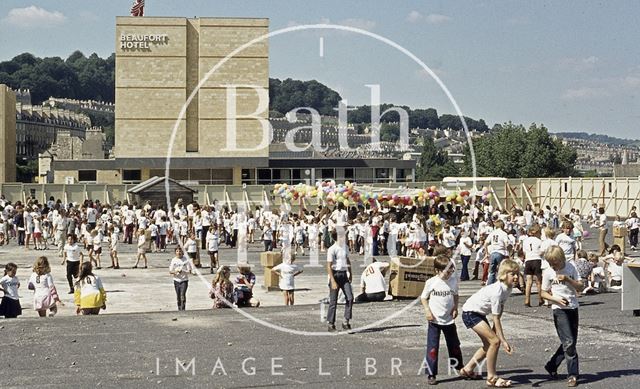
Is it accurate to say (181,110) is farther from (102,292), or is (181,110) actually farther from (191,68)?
(102,292)

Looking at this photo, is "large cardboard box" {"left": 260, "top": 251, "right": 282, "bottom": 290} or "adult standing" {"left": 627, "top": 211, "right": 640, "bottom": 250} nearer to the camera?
"large cardboard box" {"left": 260, "top": 251, "right": 282, "bottom": 290}

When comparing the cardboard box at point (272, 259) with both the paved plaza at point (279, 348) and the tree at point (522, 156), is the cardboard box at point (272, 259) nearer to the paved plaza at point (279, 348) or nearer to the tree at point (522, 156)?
the paved plaza at point (279, 348)

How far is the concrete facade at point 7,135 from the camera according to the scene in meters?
73.7

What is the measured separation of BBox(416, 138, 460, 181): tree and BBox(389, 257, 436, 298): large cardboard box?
317 feet

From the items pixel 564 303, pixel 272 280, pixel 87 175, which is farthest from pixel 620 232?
pixel 87 175

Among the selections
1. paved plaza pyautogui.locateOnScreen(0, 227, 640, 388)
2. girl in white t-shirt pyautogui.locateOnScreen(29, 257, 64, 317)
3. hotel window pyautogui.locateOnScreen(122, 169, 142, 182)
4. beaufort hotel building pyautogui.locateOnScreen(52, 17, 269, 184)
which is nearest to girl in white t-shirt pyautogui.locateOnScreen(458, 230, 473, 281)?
paved plaza pyautogui.locateOnScreen(0, 227, 640, 388)

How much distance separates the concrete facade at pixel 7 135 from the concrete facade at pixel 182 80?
11702 mm

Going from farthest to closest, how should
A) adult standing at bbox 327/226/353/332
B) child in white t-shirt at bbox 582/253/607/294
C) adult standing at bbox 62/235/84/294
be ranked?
adult standing at bbox 62/235/84/294
child in white t-shirt at bbox 582/253/607/294
adult standing at bbox 327/226/353/332

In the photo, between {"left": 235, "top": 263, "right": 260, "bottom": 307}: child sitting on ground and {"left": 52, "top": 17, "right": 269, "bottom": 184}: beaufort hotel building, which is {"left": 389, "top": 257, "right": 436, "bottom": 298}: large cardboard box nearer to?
{"left": 235, "top": 263, "right": 260, "bottom": 307}: child sitting on ground

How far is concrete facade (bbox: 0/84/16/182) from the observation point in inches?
2901

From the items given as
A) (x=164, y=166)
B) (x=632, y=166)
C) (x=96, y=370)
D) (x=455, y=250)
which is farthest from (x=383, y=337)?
(x=632, y=166)

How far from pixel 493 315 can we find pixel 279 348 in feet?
11.9

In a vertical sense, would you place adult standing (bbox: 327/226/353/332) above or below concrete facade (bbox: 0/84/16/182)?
below

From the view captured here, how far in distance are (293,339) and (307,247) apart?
21.4m
